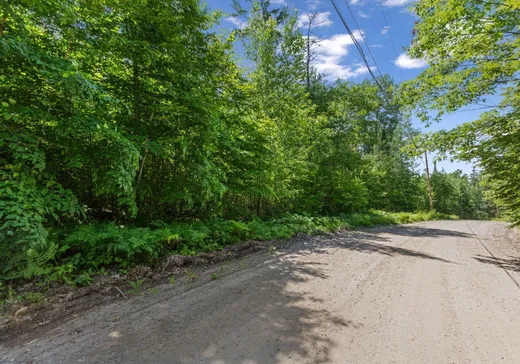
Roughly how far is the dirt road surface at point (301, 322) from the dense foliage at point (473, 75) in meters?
3.50

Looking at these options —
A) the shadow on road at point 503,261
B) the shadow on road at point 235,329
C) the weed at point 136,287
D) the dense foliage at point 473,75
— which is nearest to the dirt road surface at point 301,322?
the shadow on road at point 235,329

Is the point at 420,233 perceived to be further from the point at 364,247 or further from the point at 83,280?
the point at 83,280

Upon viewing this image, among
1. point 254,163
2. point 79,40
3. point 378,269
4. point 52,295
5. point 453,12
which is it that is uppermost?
point 453,12

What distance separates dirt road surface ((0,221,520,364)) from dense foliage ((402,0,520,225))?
3.50 metres

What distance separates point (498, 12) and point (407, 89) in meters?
2.03

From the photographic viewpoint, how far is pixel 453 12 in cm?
491

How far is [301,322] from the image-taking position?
257 cm

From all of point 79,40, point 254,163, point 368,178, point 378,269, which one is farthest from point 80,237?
point 368,178

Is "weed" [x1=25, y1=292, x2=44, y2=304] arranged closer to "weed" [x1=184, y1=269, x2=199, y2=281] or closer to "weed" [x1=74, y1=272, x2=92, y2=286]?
"weed" [x1=74, y1=272, x2=92, y2=286]

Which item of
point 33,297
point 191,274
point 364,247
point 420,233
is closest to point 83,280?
point 33,297

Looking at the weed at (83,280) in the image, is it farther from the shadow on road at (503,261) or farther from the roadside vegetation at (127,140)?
the shadow on road at (503,261)

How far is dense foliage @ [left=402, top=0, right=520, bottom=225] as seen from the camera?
498cm

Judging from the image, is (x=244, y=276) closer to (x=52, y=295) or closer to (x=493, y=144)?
(x=52, y=295)

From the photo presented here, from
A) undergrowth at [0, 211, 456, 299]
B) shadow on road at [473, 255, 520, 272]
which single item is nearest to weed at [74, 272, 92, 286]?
undergrowth at [0, 211, 456, 299]
